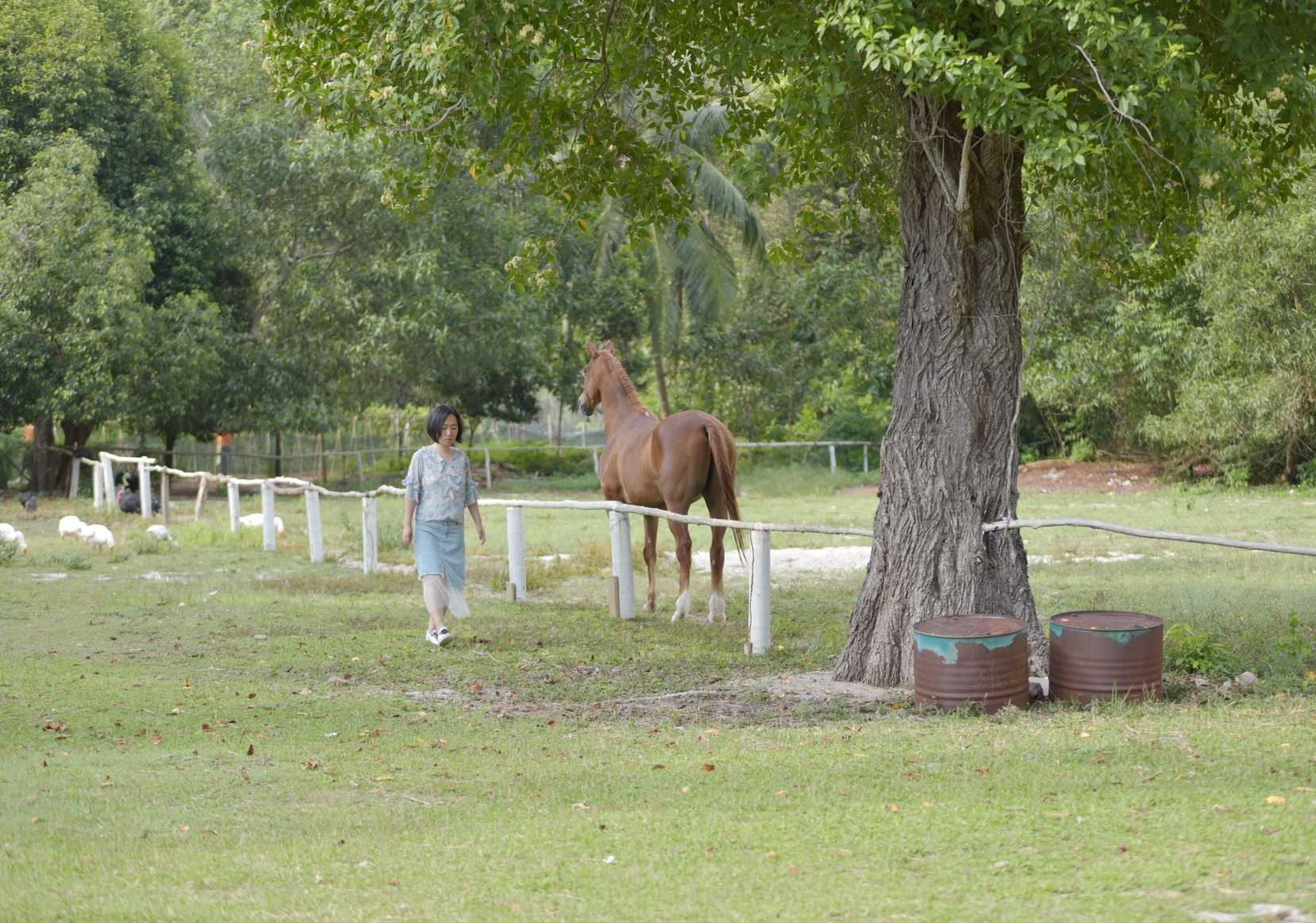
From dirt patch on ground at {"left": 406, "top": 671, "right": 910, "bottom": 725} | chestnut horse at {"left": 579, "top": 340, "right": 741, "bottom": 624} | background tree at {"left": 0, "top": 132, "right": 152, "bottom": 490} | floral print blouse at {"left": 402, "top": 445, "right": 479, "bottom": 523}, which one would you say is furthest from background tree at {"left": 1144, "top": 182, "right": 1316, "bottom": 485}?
background tree at {"left": 0, "top": 132, "right": 152, "bottom": 490}

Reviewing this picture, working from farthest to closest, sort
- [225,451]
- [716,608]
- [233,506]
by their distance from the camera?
[225,451]
[233,506]
[716,608]

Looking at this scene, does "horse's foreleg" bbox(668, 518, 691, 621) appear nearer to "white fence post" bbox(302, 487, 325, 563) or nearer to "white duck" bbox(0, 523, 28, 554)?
"white fence post" bbox(302, 487, 325, 563)

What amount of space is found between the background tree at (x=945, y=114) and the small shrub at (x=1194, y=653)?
0.75m

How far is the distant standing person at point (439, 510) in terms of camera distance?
849cm

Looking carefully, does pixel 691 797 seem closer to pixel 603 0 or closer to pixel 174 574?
pixel 603 0

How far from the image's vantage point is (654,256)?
28.0 m

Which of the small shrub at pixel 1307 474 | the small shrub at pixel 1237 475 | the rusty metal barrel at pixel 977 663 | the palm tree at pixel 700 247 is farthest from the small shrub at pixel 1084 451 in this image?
the rusty metal barrel at pixel 977 663

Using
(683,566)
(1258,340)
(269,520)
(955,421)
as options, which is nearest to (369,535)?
(269,520)

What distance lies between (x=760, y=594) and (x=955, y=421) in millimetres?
1794

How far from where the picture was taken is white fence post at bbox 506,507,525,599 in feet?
35.1

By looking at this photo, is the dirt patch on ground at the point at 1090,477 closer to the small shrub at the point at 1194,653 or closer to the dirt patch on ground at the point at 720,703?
the small shrub at the point at 1194,653

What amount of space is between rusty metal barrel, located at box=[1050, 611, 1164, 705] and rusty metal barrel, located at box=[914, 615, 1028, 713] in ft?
0.72

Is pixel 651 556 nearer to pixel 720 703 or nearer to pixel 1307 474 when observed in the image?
pixel 720 703

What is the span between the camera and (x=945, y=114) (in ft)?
23.6
